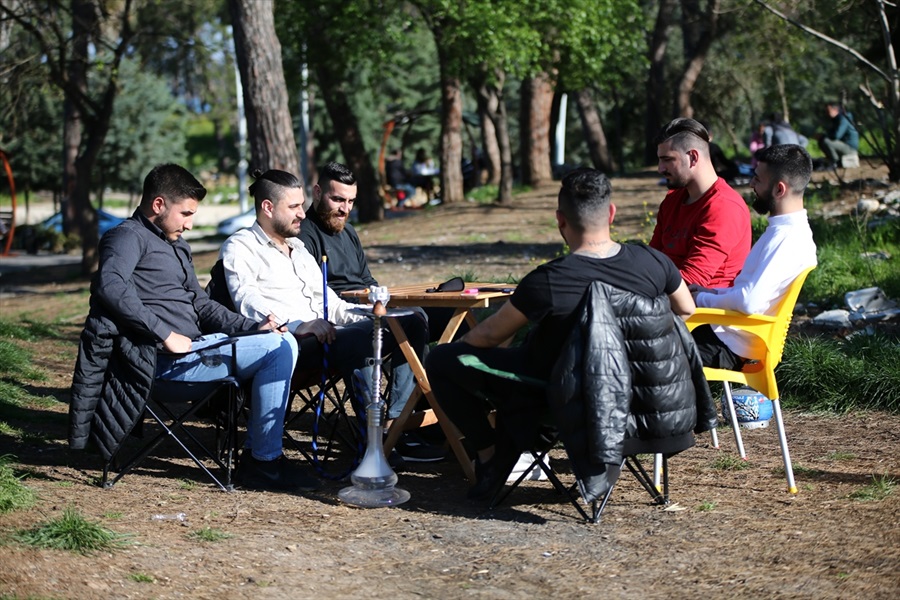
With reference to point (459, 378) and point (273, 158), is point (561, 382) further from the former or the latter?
point (273, 158)

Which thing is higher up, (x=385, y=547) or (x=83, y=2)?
(x=83, y=2)

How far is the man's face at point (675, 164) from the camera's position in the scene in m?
5.56

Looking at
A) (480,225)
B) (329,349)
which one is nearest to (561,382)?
(329,349)

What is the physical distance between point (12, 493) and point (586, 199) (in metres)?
2.70

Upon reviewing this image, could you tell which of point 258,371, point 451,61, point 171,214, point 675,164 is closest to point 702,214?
point 675,164

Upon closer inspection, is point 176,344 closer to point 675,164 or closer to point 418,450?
point 418,450

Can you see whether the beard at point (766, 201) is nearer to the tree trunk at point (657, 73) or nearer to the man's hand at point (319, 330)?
the man's hand at point (319, 330)

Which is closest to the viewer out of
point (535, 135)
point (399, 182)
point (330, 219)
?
point (330, 219)

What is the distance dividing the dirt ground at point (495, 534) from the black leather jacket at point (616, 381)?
0.41 m

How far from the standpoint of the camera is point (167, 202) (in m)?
5.31

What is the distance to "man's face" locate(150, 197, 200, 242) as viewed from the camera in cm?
531

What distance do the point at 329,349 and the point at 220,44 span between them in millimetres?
14895

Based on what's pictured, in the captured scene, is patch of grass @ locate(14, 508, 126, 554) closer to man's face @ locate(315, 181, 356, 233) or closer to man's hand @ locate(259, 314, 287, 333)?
man's hand @ locate(259, 314, 287, 333)

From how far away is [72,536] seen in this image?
418cm
